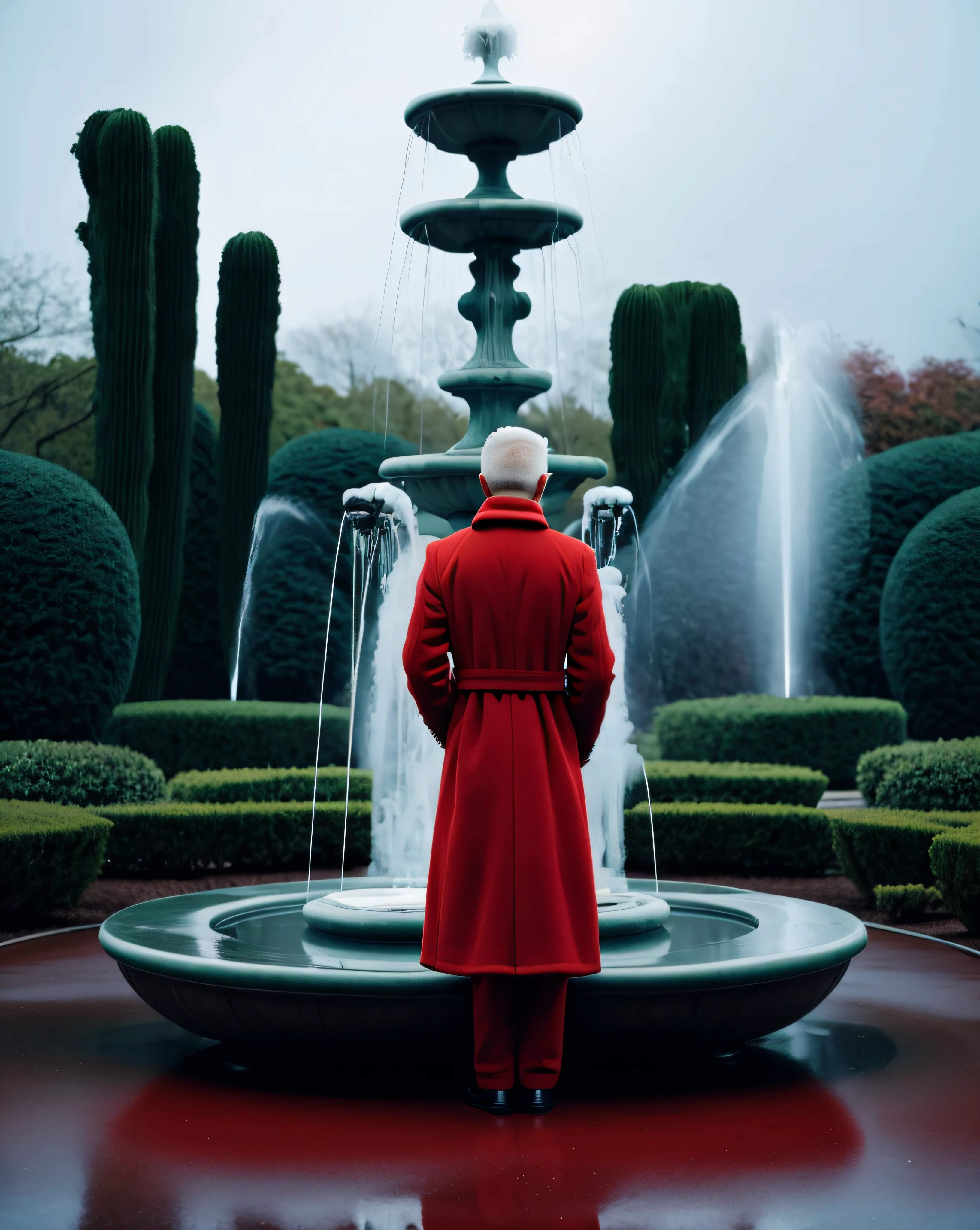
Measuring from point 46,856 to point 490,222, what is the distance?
3855 mm

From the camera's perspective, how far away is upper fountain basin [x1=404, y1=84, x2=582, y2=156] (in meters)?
5.11

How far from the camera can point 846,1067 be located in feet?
12.9

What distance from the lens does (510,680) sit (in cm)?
342

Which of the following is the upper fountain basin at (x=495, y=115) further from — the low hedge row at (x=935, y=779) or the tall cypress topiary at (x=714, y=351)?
the tall cypress topiary at (x=714, y=351)

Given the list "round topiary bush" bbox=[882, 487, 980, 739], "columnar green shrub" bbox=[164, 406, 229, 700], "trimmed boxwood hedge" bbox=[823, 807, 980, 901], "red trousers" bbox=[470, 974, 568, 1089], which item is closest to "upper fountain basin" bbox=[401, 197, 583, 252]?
"red trousers" bbox=[470, 974, 568, 1089]

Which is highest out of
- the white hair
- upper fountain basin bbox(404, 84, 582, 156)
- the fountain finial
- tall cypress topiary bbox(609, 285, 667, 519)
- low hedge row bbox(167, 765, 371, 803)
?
tall cypress topiary bbox(609, 285, 667, 519)

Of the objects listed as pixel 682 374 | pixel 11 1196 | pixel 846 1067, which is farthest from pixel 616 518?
pixel 682 374

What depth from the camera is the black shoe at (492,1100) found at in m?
3.39

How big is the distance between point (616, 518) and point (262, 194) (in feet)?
87.8

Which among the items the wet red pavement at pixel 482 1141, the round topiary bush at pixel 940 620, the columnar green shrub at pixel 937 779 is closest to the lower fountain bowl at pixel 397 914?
the wet red pavement at pixel 482 1141

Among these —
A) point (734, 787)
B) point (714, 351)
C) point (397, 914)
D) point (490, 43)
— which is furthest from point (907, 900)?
point (714, 351)

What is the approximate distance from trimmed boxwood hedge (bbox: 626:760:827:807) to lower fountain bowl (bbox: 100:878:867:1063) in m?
5.06

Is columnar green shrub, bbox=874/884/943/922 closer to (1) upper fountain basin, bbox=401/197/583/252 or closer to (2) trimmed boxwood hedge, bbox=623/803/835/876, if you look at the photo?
(2) trimmed boxwood hedge, bbox=623/803/835/876

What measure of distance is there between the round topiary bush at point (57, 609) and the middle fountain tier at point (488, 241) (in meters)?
4.94
